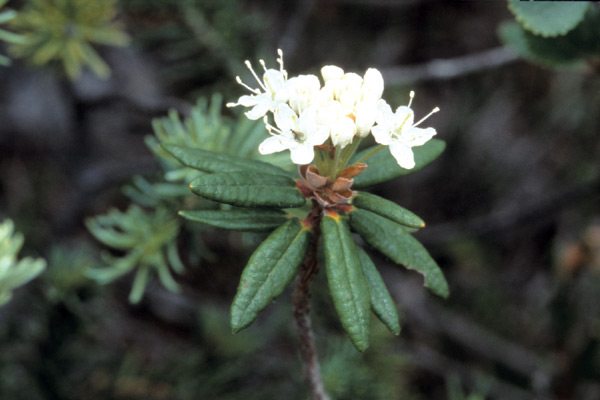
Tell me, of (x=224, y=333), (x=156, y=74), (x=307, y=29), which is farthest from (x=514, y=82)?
(x=224, y=333)

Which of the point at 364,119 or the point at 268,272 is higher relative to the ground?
the point at 364,119

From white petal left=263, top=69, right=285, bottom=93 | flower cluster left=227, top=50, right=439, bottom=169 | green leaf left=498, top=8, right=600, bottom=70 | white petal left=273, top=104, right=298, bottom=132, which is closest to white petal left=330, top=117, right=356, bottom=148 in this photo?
flower cluster left=227, top=50, right=439, bottom=169

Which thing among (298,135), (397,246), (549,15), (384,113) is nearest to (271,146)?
(298,135)

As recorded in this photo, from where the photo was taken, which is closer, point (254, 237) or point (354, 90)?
point (354, 90)

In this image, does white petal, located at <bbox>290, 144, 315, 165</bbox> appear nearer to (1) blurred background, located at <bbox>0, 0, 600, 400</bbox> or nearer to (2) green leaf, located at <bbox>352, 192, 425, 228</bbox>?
(2) green leaf, located at <bbox>352, 192, 425, 228</bbox>

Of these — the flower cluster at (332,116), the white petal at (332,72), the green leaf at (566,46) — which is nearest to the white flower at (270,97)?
the flower cluster at (332,116)

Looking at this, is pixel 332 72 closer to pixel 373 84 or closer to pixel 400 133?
pixel 373 84

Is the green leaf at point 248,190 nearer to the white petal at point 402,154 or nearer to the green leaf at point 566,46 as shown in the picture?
the white petal at point 402,154
